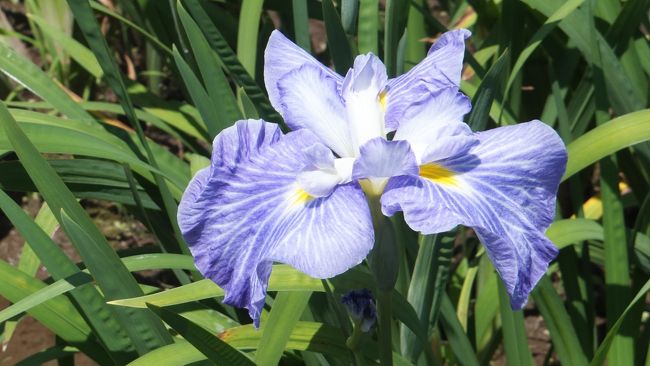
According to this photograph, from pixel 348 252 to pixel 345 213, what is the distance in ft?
0.16

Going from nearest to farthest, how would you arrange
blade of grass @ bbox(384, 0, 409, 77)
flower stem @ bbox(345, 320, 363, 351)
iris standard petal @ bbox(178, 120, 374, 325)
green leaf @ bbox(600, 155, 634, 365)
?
1. iris standard petal @ bbox(178, 120, 374, 325)
2. flower stem @ bbox(345, 320, 363, 351)
3. blade of grass @ bbox(384, 0, 409, 77)
4. green leaf @ bbox(600, 155, 634, 365)

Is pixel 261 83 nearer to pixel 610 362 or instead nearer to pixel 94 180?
pixel 94 180

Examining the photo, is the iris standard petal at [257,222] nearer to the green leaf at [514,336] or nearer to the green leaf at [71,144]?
the green leaf at [71,144]

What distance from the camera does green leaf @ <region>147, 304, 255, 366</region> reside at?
94 centimetres

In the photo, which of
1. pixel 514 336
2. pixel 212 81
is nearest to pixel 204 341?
pixel 212 81

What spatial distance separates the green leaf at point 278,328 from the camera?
3.49ft

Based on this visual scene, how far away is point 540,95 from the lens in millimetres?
2037

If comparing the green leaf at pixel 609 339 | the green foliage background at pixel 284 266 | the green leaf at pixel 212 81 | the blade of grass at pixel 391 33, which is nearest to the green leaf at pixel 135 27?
the green foliage background at pixel 284 266

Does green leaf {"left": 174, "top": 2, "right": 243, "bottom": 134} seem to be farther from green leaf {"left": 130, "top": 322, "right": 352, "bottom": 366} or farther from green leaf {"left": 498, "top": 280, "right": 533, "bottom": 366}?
green leaf {"left": 498, "top": 280, "right": 533, "bottom": 366}

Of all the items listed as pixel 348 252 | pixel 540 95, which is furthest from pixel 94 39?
pixel 540 95

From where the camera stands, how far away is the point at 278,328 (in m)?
1.07

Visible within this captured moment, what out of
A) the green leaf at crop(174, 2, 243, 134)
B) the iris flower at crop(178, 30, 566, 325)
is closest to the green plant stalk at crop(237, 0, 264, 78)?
the green leaf at crop(174, 2, 243, 134)

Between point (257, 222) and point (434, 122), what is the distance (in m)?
0.23

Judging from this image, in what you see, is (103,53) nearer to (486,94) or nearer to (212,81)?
(212,81)
